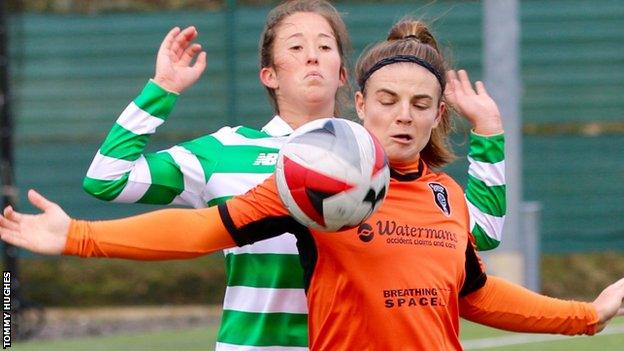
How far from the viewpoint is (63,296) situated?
37.3 ft

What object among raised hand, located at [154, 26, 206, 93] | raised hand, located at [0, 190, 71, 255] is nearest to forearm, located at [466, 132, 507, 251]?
raised hand, located at [154, 26, 206, 93]

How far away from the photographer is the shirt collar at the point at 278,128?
4.49m

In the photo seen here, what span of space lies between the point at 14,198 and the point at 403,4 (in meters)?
3.38

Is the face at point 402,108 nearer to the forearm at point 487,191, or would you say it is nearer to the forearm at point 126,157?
the forearm at point 487,191

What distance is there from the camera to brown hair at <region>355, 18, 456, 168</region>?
13.1 ft

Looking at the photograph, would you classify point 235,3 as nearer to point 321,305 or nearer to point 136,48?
point 136,48

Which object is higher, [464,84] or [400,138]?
[464,84]

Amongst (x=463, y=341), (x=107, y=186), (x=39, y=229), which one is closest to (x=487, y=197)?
(x=107, y=186)

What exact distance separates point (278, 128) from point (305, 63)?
8.9 inches

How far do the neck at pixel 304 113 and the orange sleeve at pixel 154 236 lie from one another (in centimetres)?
95

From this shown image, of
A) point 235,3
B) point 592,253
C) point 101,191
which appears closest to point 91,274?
point 235,3

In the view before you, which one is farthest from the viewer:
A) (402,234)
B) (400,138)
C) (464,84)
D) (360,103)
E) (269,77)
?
(269,77)

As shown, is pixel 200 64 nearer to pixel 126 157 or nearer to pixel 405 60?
pixel 126 157

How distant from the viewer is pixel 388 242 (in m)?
3.67
